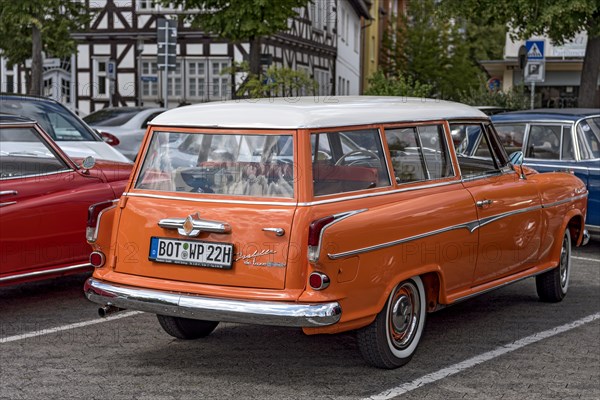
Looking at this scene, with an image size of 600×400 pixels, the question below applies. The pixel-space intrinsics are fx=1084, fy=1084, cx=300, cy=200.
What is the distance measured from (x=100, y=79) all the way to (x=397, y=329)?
3446 cm

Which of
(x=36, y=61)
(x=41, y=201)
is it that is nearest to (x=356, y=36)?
(x=36, y=61)

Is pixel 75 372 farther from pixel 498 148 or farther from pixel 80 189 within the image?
pixel 498 148

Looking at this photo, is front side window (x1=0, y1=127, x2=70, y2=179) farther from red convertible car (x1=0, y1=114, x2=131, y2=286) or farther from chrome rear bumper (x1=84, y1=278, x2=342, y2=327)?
chrome rear bumper (x1=84, y1=278, x2=342, y2=327)

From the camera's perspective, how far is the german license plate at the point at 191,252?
633 cm

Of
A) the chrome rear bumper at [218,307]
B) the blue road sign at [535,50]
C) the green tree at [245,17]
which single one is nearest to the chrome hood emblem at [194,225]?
the chrome rear bumper at [218,307]

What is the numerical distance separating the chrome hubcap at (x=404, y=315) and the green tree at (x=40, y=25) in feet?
62.1

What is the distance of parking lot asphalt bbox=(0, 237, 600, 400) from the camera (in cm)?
625

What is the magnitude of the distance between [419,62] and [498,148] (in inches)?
1895

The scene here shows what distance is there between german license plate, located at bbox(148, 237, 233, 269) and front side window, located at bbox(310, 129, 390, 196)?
65 centimetres

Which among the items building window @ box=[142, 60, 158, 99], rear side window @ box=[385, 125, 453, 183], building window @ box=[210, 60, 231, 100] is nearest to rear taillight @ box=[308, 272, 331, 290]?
rear side window @ box=[385, 125, 453, 183]

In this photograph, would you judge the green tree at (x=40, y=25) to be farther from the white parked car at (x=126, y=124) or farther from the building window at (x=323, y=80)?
the building window at (x=323, y=80)

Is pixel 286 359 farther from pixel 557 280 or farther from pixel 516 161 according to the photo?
pixel 557 280

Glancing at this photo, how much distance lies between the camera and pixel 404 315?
6.82 metres

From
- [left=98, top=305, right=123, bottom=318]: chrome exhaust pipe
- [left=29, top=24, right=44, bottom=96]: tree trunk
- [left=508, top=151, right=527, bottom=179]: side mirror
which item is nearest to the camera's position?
[left=98, top=305, right=123, bottom=318]: chrome exhaust pipe
